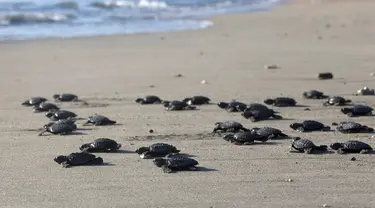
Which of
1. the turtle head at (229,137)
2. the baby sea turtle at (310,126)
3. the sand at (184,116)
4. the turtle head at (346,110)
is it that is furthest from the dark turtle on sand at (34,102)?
the turtle head at (346,110)

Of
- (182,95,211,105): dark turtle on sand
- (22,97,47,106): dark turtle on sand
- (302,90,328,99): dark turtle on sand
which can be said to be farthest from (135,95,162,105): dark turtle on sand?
(302,90,328,99): dark turtle on sand

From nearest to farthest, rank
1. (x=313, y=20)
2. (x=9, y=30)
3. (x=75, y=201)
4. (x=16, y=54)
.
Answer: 1. (x=75, y=201)
2. (x=16, y=54)
3. (x=9, y=30)
4. (x=313, y=20)

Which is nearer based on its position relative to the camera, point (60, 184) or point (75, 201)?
point (75, 201)

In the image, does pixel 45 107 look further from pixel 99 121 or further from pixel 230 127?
pixel 230 127

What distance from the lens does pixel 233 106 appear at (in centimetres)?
826

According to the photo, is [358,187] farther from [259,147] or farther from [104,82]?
[104,82]

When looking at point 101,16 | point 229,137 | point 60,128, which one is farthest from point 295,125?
point 101,16

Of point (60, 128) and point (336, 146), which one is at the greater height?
point (336, 146)

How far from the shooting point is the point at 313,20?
77.8ft

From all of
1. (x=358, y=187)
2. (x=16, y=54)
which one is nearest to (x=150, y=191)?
(x=358, y=187)

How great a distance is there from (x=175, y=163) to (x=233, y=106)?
9.25 ft

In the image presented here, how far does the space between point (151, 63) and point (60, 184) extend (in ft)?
26.1

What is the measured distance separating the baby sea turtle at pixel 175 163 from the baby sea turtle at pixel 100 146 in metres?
0.70

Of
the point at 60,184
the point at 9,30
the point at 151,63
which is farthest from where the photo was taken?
the point at 9,30
